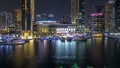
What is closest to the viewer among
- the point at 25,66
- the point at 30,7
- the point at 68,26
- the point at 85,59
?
the point at 25,66

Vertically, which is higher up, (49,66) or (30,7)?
(30,7)

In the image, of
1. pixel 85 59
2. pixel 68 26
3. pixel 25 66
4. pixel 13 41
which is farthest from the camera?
pixel 68 26

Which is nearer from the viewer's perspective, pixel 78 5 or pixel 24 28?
pixel 24 28

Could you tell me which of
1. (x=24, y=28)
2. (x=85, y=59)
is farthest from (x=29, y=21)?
(x=85, y=59)

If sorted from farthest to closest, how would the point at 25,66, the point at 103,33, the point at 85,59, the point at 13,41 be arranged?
1. the point at 103,33
2. the point at 13,41
3. the point at 85,59
4. the point at 25,66

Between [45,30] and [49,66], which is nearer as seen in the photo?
[49,66]

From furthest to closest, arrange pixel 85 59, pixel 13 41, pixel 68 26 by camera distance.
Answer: pixel 68 26
pixel 13 41
pixel 85 59

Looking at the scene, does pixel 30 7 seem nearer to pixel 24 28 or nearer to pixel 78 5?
pixel 24 28

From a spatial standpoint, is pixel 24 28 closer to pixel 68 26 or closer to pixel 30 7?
pixel 30 7

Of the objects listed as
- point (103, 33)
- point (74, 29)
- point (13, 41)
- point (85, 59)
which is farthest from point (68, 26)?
point (85, 59)
